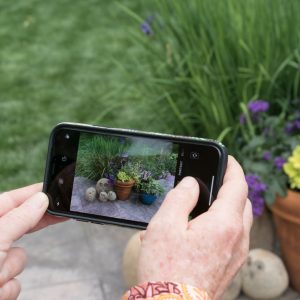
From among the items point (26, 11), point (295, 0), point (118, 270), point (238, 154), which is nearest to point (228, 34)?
point (295, 0)

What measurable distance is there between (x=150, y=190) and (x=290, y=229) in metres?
1.31

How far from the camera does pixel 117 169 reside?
4.35ft

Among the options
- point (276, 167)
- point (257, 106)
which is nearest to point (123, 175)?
point (276, 167)

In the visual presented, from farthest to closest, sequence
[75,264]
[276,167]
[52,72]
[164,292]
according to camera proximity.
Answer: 1. [52,72]
2. [75,264]
3. [276,167]
4. [164,292]

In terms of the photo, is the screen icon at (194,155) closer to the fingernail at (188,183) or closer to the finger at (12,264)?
the fingernail at (188,183)

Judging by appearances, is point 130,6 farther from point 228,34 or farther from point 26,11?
point 228,34

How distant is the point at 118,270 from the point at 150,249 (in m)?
1.79

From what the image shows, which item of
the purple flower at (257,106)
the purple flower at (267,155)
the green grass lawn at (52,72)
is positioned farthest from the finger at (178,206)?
the green grass lawn at (52,72)

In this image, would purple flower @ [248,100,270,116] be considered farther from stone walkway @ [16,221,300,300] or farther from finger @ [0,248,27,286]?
finger @ [0,248,27,286]

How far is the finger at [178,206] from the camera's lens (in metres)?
1.07

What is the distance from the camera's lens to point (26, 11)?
6129mm

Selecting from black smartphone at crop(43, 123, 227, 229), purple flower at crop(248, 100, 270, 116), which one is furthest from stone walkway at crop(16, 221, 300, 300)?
black smartphone at crop(43, 123, 227, 229)

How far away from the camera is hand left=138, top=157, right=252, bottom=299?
1048 mm

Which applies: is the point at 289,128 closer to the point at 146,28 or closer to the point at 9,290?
the point at 146,28
